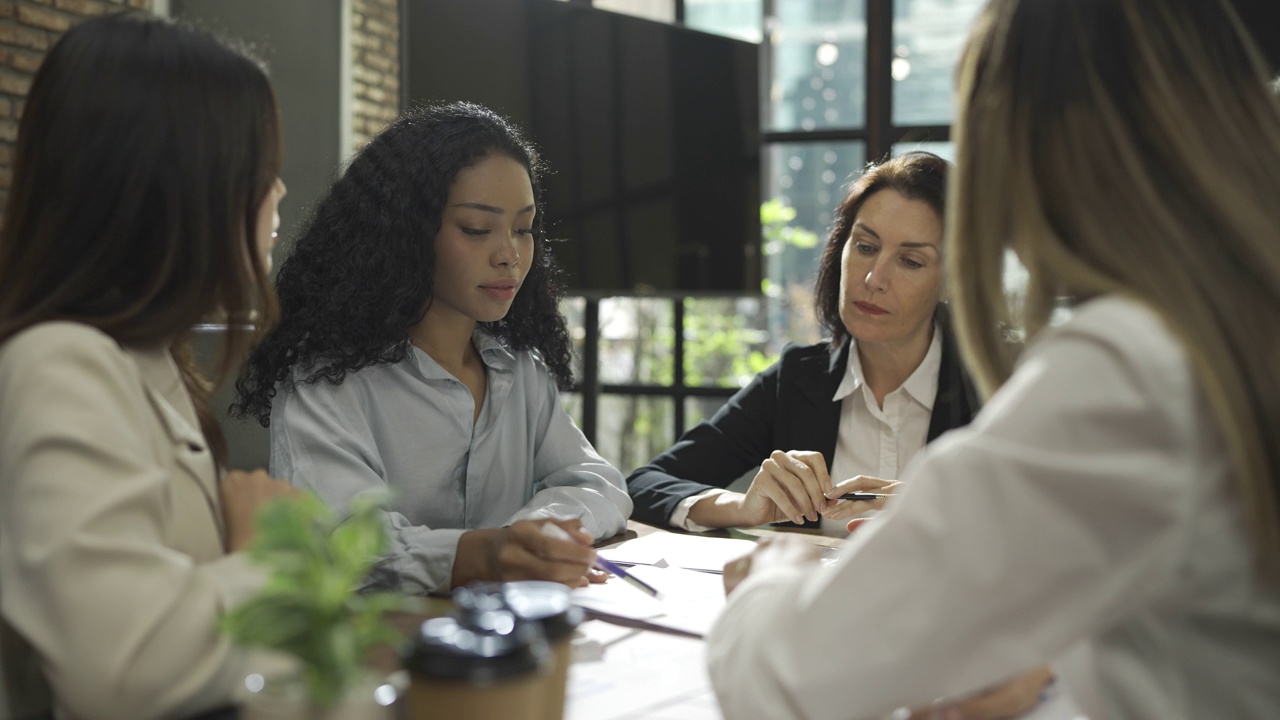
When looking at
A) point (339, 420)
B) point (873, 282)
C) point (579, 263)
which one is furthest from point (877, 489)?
point (579, 263)

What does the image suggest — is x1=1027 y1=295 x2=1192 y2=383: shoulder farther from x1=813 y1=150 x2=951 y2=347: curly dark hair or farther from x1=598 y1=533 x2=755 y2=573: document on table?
x1=813 y1=150 x2=951 y2=347: curly dark hair

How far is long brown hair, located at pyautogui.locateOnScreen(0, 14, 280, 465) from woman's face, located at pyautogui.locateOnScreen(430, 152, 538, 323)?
0.76m

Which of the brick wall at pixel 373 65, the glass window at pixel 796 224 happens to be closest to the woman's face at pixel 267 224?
the brick wall at pixel 373 65

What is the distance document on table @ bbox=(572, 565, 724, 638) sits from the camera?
1.17 m

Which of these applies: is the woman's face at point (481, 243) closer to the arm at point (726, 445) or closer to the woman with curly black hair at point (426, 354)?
the woman with curly black hair at point (426, 354)

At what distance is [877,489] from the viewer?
68.5 inches

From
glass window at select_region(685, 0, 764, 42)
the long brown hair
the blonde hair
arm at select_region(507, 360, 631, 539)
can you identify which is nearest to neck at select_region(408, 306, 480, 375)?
arm at select_region(507, 360, 631, 539)

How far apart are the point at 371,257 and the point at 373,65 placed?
12.2 ft

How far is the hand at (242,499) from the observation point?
102cm

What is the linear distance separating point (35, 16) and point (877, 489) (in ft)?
11.1

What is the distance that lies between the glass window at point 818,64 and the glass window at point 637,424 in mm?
1504

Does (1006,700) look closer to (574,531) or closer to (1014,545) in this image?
(1014,545)

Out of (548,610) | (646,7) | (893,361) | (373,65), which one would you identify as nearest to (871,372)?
(893,361)

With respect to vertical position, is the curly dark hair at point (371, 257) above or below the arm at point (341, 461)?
above
